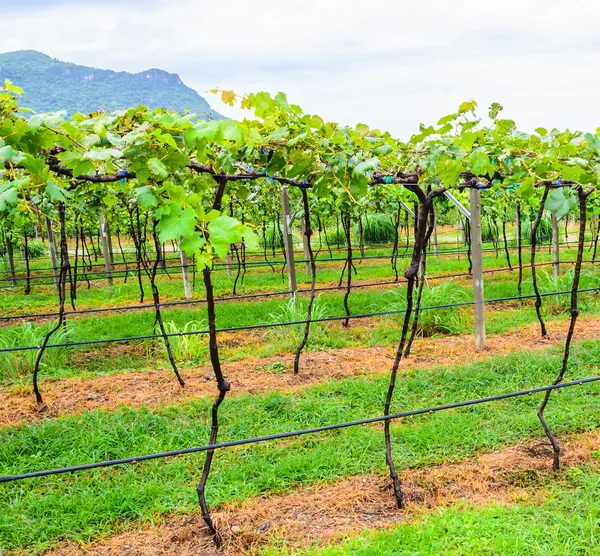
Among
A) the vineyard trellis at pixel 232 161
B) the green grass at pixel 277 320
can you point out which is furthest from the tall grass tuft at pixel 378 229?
the vineyard trellis at pixel 232 161

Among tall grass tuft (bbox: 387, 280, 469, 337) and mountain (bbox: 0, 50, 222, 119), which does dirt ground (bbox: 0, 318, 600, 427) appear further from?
mountain (bbox: 0, 50, 222, 119)

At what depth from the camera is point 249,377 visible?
4824 millimetres

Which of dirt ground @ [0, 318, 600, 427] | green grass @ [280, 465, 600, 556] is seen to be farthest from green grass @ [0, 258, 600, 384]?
green grass @ [280, 465, 600, 556]

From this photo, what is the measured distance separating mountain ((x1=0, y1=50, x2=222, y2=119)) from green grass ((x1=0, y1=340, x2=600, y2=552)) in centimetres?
10713

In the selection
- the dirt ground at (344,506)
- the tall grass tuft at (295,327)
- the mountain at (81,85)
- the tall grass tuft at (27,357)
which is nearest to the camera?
the dirt ground at (344,506)

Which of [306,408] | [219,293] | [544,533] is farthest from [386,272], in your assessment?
[544,533]

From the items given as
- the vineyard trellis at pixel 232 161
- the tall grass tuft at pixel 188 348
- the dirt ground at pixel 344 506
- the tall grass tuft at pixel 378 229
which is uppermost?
the vineyard trellis at pixel 232 161

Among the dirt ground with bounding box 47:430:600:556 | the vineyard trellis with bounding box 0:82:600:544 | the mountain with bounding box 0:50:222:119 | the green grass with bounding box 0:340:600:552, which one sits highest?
the mountain with bounding box 0:50:222:119

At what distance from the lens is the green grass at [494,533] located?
2.29 metres

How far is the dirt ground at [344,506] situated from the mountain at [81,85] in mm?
108352

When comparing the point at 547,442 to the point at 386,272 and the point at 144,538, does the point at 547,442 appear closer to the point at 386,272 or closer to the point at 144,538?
the point at 144,538

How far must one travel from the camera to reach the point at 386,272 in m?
10.6

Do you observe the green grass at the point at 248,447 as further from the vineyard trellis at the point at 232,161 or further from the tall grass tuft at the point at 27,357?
the tall grass tuft at the point at 27,357

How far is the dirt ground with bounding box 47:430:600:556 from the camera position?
2.52 metres
